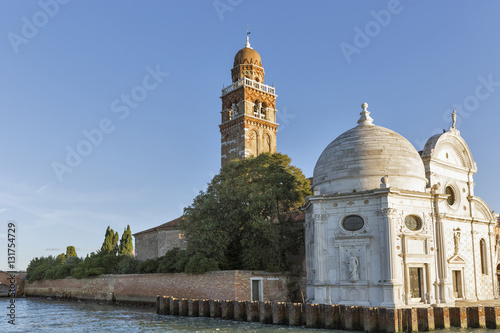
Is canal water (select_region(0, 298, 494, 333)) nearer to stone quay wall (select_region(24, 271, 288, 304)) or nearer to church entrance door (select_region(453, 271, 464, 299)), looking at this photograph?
stone quay wall (select_region(24, 271, 288, 304))

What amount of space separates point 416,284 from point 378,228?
3971 millimetres

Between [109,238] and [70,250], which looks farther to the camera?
[70,250]

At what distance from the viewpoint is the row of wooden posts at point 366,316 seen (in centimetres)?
2078

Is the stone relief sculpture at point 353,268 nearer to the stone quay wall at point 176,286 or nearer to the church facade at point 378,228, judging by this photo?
the church facade at point 378,228

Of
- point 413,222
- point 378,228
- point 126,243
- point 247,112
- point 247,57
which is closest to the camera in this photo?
point 378,228

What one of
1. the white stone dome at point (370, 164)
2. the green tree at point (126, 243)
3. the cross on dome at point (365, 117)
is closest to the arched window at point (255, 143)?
the cross on dome at point (365, 117)

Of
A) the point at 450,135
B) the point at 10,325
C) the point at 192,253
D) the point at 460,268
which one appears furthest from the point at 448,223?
the point at 10,325

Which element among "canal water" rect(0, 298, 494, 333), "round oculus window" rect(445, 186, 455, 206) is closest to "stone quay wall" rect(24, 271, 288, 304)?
"canal water" rect(0, 298, 494, 333)

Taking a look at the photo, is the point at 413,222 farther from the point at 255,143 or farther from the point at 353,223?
the point at 255,143

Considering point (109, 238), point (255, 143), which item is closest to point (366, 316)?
point (255, 143)

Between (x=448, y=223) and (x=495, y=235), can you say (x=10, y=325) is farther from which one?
(x=495, y=235)

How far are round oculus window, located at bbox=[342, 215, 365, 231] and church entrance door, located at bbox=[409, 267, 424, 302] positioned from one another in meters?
3.76

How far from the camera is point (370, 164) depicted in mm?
A: 28047

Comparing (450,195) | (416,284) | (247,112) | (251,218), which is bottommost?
(416,284)
